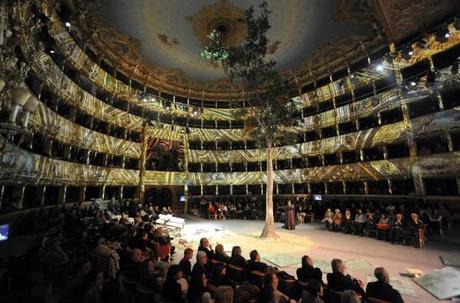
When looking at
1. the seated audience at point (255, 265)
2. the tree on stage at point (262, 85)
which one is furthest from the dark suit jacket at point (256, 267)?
the tree on stage at point (262, 85)

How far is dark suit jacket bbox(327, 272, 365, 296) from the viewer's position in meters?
4.57

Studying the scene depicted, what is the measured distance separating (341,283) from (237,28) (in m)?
17.6

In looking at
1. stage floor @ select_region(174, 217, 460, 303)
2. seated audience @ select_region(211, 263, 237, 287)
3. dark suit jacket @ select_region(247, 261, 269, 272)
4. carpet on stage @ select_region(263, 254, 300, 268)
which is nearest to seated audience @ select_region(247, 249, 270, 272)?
dark suit jacket @ select_region(247, 261, 269, 272)

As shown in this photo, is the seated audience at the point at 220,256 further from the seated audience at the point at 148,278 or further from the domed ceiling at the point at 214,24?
the domed ceiling at the point at 214,24

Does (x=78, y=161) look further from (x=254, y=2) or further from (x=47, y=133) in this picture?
(x=254, y=2)

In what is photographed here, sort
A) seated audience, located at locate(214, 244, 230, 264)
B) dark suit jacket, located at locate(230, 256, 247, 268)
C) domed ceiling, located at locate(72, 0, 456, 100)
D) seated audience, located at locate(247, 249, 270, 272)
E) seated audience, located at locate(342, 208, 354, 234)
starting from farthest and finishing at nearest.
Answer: domed ceiling, located at locate(72, 0, 456, 100), seated audience, located at locate(342, 208, 354, 234), seated audience, located at locate(214, 244, 230, 264), dark suit jacket, located at locate(230, 256, 247, 268), seated audience, located at locate(247, 249, 270, 272)

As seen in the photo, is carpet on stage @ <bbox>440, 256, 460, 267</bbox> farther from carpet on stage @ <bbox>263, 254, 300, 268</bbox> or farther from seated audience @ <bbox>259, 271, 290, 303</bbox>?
seated audience @ <bbox>259, 271, 290, 303</bbox>

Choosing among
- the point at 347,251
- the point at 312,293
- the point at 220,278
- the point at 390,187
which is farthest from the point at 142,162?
the point at 312,293

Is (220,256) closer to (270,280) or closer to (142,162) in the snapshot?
(270,280)

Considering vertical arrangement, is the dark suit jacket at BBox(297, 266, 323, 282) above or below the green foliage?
below

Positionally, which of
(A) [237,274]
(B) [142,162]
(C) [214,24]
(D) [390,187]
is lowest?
(A) [237,274]

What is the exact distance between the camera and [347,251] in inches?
399

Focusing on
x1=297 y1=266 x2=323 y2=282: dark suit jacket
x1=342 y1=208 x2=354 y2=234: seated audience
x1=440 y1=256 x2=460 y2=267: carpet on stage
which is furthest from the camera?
x1=342 y1=208 x2=354 y2=234: seated audience

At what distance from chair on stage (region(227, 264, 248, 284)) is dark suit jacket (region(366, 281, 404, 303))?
241 centimetres
